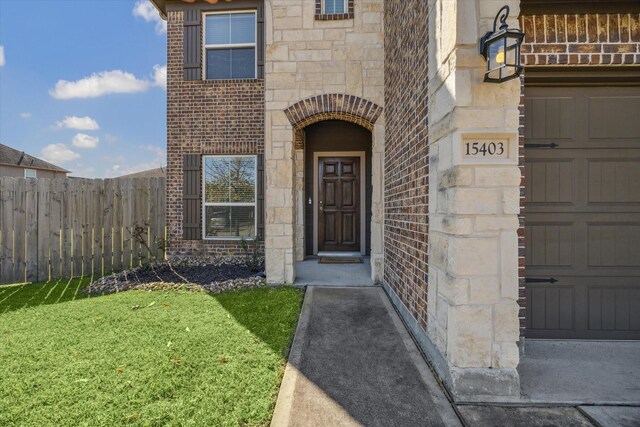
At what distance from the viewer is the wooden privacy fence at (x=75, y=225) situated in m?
5.50

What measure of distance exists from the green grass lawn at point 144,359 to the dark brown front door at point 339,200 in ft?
9.46

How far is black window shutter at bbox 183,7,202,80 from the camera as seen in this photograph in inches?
250

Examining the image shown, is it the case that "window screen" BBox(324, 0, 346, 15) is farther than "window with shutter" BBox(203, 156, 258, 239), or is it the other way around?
"window with shutter" BBox(203, 156, 258, 239)

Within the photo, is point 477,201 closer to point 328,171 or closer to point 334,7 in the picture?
point 334,7

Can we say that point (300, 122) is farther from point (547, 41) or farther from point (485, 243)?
point (485, 243)

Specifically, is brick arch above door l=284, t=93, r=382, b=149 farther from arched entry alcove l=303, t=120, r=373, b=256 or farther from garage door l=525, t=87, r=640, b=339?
garage door l=525, t=87, r=640, b=339

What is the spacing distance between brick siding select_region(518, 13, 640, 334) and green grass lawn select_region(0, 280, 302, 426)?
2.41 m

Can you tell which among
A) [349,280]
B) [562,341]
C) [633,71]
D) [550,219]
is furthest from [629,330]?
[349,280]

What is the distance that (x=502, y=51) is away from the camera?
1.95m

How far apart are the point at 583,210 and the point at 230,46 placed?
659 centimetres

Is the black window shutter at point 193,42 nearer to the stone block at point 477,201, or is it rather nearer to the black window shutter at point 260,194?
the black window shutter at point 260,194

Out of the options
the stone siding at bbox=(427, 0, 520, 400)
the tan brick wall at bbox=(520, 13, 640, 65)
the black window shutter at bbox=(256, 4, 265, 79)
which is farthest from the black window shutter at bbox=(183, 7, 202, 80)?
the tan brick wall at bbox=(520, 13, 640, 65)

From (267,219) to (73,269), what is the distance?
161 inches

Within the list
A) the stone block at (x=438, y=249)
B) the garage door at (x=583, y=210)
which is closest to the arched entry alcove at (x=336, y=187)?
the garage door at (x=583, y=210)
